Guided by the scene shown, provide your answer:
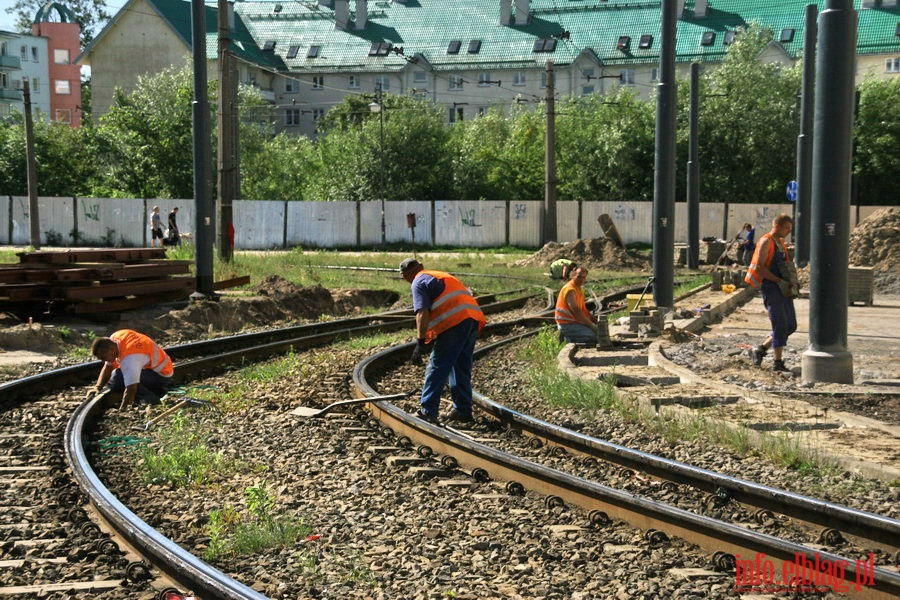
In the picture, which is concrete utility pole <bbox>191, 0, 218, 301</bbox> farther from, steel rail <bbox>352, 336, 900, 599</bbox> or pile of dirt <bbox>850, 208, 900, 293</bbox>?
pile of dirt <bbox>850, 208, 900, 293</bbox>

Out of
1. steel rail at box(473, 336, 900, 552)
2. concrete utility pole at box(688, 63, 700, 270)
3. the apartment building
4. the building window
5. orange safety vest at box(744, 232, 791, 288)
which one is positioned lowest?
steel rail at box(473, 336, 900, 552)

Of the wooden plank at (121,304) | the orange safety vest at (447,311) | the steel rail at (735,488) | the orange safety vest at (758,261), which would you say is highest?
the orange safety vest at (758,261)

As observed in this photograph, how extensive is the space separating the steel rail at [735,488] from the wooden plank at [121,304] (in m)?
10.0

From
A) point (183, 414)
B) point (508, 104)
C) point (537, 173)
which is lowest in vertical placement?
point (183, 414)

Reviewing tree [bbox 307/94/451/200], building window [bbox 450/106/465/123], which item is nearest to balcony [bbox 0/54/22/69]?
building window [bbox 450/106/465/123]

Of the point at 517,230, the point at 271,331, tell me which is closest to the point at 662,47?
the point at 271,331

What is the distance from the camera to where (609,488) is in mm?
6910

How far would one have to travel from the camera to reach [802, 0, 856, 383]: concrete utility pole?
11.3 metres

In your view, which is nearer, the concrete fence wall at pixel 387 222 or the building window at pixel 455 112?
the concrete fence wall at pixel 387 222

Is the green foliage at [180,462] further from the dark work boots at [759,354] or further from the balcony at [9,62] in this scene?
the balcony at [9,62]

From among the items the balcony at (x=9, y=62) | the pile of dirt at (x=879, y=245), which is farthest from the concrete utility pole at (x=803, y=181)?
the balcony at (x=9, y=62)

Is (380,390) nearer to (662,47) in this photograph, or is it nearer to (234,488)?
(234,488)

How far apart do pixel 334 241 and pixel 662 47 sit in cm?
3166

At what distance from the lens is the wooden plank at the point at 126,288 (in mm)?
16953
